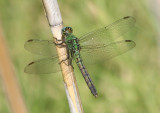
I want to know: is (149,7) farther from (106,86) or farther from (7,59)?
(7,59)

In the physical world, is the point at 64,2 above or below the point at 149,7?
above

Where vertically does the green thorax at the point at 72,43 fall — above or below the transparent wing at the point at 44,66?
above

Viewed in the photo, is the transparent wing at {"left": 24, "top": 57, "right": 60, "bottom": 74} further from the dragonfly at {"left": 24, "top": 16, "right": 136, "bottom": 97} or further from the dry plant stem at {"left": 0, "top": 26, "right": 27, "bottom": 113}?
the dry plant stem at {"left": 0, "top": 26, "right": 27, "bottom": 113}

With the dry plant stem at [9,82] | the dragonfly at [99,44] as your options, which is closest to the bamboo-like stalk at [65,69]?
the dry plant stem at [9,82]

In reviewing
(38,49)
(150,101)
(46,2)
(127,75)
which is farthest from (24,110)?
(127,75)

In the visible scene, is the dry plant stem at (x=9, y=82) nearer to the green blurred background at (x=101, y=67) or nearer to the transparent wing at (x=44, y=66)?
the transparent wing at (x=44, y=66)
